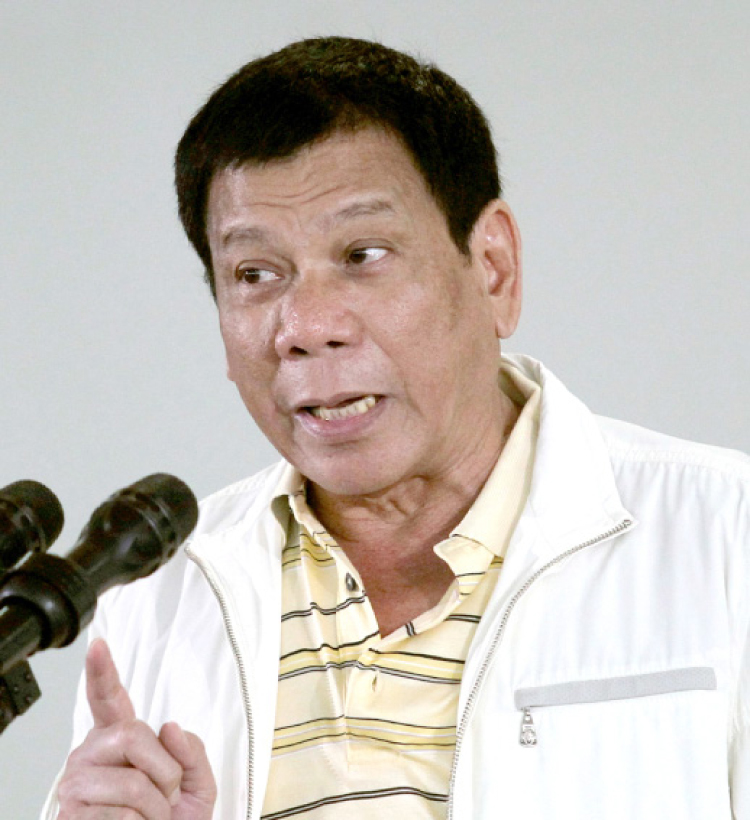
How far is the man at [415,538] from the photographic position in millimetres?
1574

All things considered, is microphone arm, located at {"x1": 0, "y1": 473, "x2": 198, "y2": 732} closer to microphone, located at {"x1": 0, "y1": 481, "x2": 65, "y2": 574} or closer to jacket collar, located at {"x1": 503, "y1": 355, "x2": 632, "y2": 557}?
microphone, located at {"x1": 0, "y1": 481, "x2": 65, "y2": 574}

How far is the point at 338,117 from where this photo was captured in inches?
68.1

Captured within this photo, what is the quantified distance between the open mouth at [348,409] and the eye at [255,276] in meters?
0.18

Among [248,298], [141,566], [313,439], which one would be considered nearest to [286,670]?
[313,439]

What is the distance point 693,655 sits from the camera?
1.57 metres

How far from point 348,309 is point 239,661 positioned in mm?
481

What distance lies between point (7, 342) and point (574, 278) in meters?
1.25

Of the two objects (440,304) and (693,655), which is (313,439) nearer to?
(440,304)

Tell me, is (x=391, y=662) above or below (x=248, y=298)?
below

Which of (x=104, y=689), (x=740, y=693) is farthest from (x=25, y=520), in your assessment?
(x=740, y=693)

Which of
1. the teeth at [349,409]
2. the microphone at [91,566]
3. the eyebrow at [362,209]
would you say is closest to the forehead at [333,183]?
the eyebrow at [362,209]

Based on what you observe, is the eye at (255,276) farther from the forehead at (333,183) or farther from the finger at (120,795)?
the finger at (120,795)

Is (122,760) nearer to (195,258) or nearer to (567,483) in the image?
(567,483)

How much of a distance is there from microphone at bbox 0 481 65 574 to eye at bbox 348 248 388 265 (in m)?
0.67
